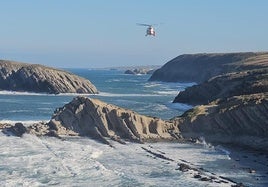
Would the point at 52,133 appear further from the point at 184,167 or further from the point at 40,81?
the point at 40,81

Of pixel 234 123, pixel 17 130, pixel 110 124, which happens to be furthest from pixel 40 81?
pixel 234 123

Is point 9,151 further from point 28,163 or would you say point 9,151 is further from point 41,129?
point 41,129

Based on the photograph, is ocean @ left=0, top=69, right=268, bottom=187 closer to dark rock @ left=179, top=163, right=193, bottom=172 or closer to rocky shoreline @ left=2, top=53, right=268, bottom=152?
dark rock @ left=179, top=163, right=193, bottom=172

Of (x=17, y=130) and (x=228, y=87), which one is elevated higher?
(x=228, y=87)

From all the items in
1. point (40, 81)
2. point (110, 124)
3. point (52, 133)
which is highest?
point (110, 124)

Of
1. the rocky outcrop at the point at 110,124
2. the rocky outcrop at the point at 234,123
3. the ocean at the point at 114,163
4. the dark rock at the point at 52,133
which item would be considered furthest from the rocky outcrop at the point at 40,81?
the ocean at the point at 114,163

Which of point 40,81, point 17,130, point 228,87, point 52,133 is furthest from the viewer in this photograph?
point 40,81

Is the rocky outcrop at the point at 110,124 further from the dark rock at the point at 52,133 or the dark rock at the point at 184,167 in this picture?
the dark rock at the point at 184,167
